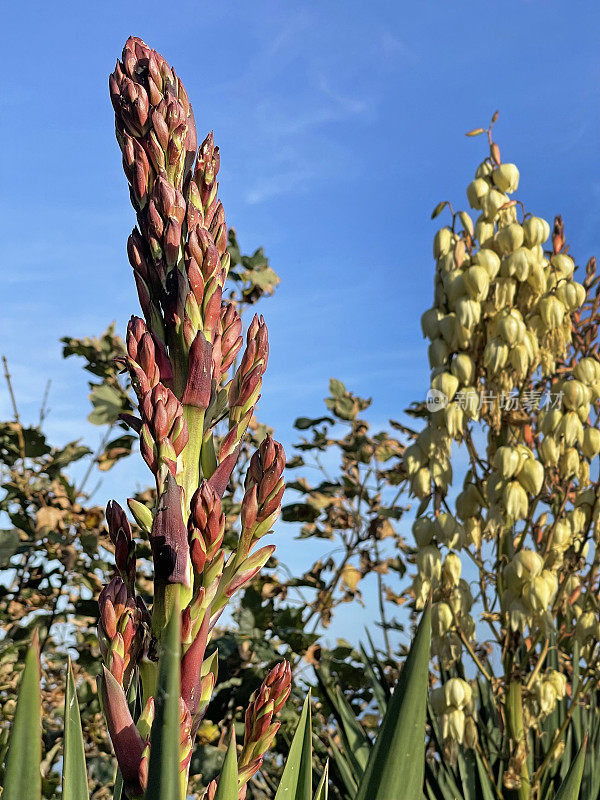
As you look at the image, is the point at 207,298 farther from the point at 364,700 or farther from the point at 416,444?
the point at 364,700

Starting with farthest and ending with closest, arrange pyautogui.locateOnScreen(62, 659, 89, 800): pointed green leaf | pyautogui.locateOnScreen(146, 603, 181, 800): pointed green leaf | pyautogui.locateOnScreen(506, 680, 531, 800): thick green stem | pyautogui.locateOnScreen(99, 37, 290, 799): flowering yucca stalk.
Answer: pyautogui.locateOnScreen(506, 680, 531, 800): thick green stem → pyautogui.locateOnScreen(62, 659, 89, 800): pointed green leaf → pyautogui.locateOnScreen(99, 37, 290, 799): flowering yucca stalk → pyautogui.locateOnScreen(146, 603, 181, 800): pointed green leaf

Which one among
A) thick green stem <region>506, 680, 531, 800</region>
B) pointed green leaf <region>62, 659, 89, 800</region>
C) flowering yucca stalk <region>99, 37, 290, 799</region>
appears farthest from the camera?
thick green stem <region>506, 680, 531, 800</region>

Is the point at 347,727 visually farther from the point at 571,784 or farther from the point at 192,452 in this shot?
the point at 192,452

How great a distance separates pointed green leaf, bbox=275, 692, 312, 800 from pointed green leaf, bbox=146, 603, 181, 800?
12.4 inches

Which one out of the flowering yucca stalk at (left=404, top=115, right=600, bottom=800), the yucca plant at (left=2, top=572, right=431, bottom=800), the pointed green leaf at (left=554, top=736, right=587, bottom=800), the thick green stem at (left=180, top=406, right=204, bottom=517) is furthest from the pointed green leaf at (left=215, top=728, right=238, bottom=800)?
the flowering yucca stalk at (left=404, top=115, right=600, bottom=800)

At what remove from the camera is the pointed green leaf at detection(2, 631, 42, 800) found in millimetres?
635

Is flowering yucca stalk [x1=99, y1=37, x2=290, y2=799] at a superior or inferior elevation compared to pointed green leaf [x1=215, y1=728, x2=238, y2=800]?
superior

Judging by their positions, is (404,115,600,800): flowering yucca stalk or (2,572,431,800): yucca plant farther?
(404,115,600,800): flowering yucca stalk

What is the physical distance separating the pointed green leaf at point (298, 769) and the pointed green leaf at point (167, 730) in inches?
12.4

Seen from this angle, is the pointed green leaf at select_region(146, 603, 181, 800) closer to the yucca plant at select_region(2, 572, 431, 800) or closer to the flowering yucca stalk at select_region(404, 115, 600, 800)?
the yucca plant at select_region(2, 572, 431, 800)

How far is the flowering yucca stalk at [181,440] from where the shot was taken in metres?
0.65

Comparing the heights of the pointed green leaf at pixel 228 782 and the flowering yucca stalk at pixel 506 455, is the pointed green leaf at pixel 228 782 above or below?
below

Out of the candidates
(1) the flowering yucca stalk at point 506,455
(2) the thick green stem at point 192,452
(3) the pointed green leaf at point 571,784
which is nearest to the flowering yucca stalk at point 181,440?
(2) the thick green stem at point 192,452

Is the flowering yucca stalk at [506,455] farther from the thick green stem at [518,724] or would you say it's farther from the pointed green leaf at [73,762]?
the pointed green leaf at [73,762]
